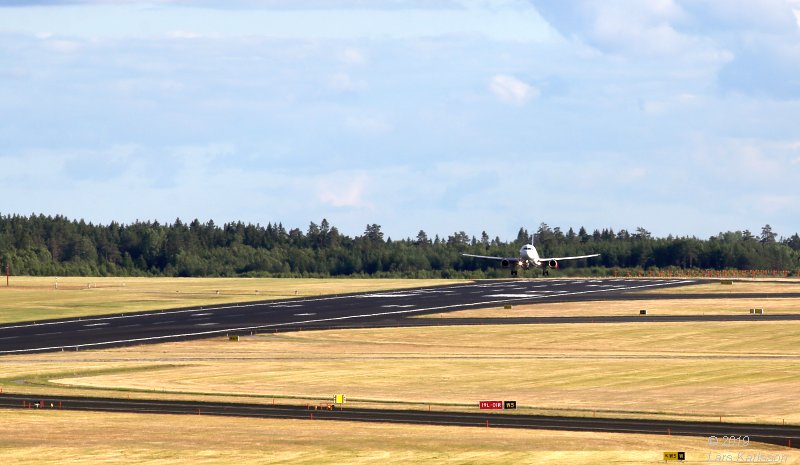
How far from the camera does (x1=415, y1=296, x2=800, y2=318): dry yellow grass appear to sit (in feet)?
513

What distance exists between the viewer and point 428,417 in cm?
7381

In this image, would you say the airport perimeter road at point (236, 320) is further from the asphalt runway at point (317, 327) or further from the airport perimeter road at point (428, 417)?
the airport perimeter road at point (428, 417)

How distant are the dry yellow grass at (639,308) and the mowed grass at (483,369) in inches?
802

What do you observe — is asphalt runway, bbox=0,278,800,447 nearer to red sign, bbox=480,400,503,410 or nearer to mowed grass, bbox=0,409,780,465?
red sign, bbox=480,400,503,410

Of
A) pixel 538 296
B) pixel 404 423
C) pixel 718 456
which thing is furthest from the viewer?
pixel 538 296

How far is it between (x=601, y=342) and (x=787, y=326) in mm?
24392

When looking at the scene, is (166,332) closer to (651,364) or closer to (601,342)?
(601,342)

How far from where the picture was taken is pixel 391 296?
200 m

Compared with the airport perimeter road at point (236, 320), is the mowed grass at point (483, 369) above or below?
below

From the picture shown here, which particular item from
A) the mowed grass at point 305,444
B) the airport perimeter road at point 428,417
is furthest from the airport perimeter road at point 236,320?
the mowed grass at point 305,444

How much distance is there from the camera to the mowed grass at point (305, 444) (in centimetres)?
5891

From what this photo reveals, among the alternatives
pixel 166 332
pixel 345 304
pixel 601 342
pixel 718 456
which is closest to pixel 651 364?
pixel 601 342

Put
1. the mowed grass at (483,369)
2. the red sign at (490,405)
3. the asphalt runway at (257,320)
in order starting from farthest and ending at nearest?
the asphalt runway at (257,320), the mowed grass at (483,369), the red sign at (490,405)

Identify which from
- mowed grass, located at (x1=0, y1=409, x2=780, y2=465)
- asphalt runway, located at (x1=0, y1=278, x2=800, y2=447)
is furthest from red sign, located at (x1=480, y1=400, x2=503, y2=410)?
mowed grass, located at (x1=0, y1=409, x2=780, y2=465)
